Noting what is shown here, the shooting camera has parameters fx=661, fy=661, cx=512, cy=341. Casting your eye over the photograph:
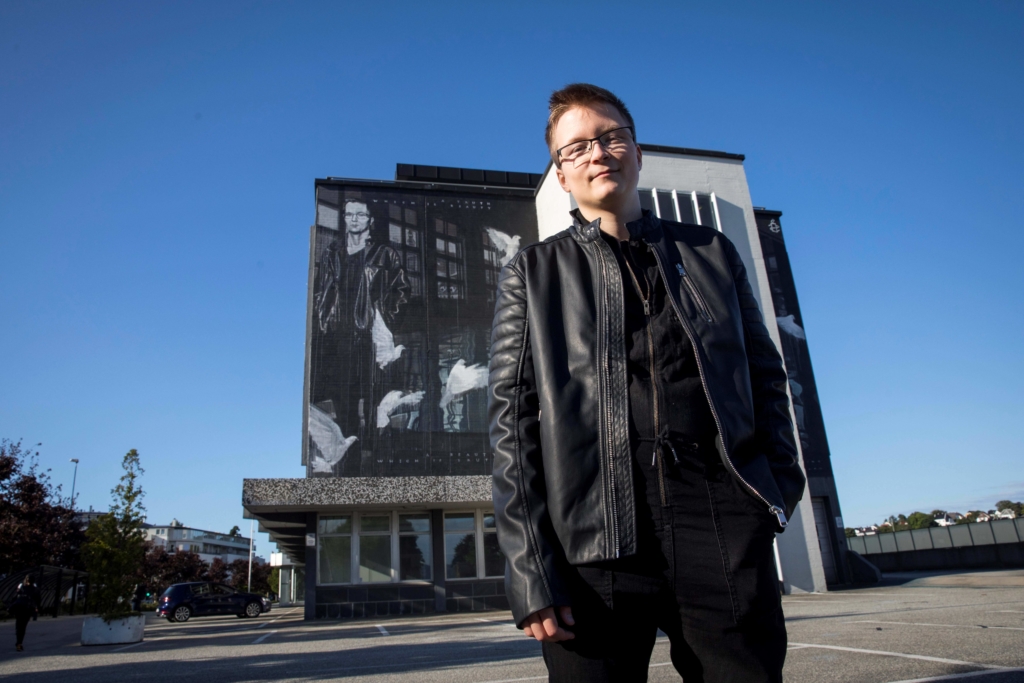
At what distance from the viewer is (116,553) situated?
1452cm

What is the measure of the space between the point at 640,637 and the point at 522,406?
59 centimetres

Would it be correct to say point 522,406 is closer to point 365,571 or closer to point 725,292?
point 725,292

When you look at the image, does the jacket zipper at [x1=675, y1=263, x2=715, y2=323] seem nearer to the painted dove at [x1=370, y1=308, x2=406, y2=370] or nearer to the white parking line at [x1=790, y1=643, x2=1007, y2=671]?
the white parking line at [x1=790, y1=643, x2=1007, y2=671]

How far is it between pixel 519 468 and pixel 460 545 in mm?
21810

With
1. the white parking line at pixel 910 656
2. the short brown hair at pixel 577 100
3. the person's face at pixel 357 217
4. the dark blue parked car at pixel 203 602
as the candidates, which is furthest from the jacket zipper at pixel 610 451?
the dark blue parked car at pixel 203 602

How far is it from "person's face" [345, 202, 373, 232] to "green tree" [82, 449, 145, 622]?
13.8 metres

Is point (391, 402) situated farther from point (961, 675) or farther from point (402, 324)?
point (961, 675)

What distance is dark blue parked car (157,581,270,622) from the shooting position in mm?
26938

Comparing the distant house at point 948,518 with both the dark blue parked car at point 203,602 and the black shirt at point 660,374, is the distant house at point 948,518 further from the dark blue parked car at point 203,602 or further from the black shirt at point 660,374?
the black shirt at point 660,374

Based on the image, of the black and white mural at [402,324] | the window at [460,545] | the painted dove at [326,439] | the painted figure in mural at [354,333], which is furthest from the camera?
the black and white mural at [402,324]

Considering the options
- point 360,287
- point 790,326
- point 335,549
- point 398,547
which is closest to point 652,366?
point 398,547

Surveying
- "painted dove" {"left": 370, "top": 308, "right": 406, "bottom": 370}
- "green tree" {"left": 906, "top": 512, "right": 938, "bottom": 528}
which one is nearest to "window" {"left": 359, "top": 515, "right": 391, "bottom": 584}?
"painted dove" {"left": 370, "top": 308, "right": 406, "bottom": 370}

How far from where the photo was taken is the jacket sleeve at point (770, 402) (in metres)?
1.56

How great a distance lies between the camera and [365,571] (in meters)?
21.5
